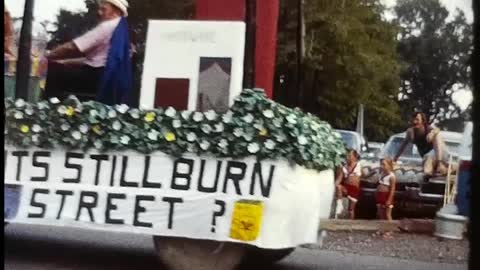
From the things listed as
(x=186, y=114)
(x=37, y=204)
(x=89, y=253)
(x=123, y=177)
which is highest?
(x=186, y=114)

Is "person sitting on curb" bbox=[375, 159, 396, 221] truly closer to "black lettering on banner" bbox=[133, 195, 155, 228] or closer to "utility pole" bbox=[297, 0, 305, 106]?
"utility pole" bbox=[297, 0, 305, 106]

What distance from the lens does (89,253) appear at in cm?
342

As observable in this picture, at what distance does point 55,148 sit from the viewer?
336 centimetres

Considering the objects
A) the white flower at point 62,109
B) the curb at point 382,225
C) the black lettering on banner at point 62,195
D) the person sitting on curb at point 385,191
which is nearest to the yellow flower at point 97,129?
the white flower at point 62,109

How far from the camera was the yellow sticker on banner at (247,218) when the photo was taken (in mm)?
3223

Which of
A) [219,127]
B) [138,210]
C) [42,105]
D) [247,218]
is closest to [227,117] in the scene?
[219,127]

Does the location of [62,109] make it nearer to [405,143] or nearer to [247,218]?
[247,218]

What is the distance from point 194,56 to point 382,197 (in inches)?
31.7

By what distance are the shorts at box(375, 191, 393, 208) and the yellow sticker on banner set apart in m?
0.40

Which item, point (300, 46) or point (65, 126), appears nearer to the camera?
point (300, 46)

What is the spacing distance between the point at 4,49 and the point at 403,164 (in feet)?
4.91

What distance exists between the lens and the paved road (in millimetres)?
3302

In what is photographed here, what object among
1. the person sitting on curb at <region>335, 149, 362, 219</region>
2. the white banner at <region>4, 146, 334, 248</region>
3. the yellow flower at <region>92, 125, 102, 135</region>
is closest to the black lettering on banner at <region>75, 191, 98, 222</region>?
the white banner at <region>4, 146, 334, 248</region>

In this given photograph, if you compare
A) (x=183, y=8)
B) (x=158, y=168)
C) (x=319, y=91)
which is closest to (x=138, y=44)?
(x=183, y=8)
